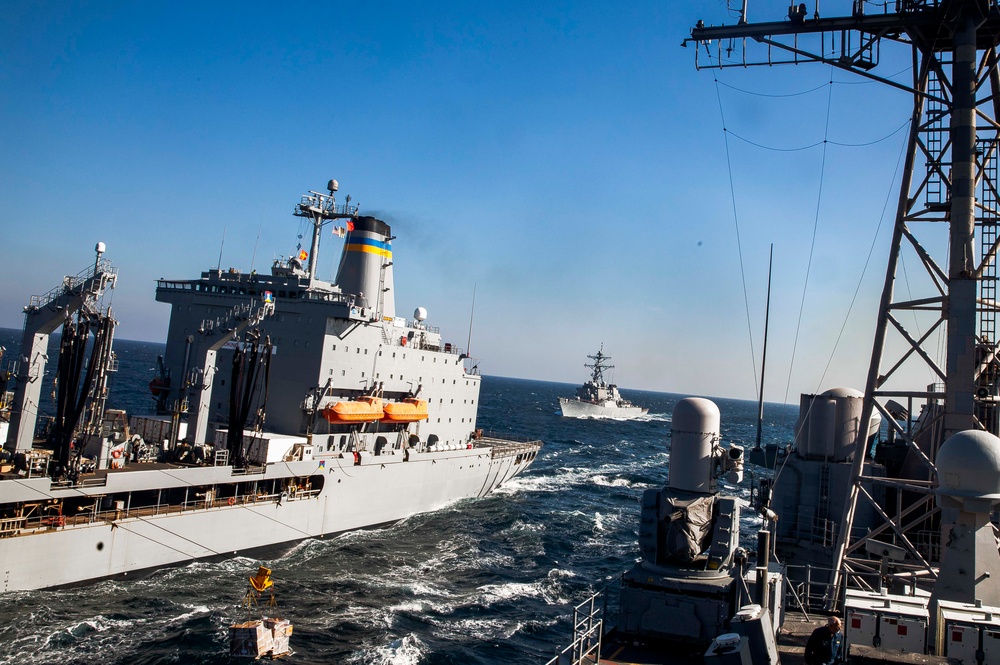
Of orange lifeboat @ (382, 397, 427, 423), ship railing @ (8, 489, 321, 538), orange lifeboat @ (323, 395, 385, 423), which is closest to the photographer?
ship railing @ (8, 489, 321, 538)

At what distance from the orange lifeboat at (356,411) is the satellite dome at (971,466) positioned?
62.5 ft

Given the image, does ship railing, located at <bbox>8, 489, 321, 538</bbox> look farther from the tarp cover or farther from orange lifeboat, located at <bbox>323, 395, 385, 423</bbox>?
the tarp cover

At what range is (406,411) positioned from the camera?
2706 centimetres

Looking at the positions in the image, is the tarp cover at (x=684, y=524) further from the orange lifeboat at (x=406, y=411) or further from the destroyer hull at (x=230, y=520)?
the orange lifeboat at (x=406, y=411)

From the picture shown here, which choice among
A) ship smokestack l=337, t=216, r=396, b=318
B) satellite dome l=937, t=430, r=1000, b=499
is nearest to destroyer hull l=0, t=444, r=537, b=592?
ship smokestack l=337, t=216, r=396, b=318

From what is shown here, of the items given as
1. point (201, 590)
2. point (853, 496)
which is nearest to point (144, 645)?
point (201, 590)

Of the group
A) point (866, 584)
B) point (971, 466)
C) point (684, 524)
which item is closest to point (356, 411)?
point (684, 524)

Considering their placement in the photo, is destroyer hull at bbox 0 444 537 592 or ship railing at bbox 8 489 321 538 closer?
ship railing at bbox 8 489 321 538

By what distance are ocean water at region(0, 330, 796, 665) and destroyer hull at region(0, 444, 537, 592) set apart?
475 millimetres

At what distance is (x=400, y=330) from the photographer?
28891 millimetres

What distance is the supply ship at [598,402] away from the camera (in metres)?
99.8

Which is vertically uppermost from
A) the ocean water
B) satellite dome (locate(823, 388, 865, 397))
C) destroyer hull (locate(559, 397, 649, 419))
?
satellite dome (locate(823, 388, 865, 397))

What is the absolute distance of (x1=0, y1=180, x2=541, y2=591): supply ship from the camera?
16562mm

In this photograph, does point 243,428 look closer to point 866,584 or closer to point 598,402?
point 866,584
